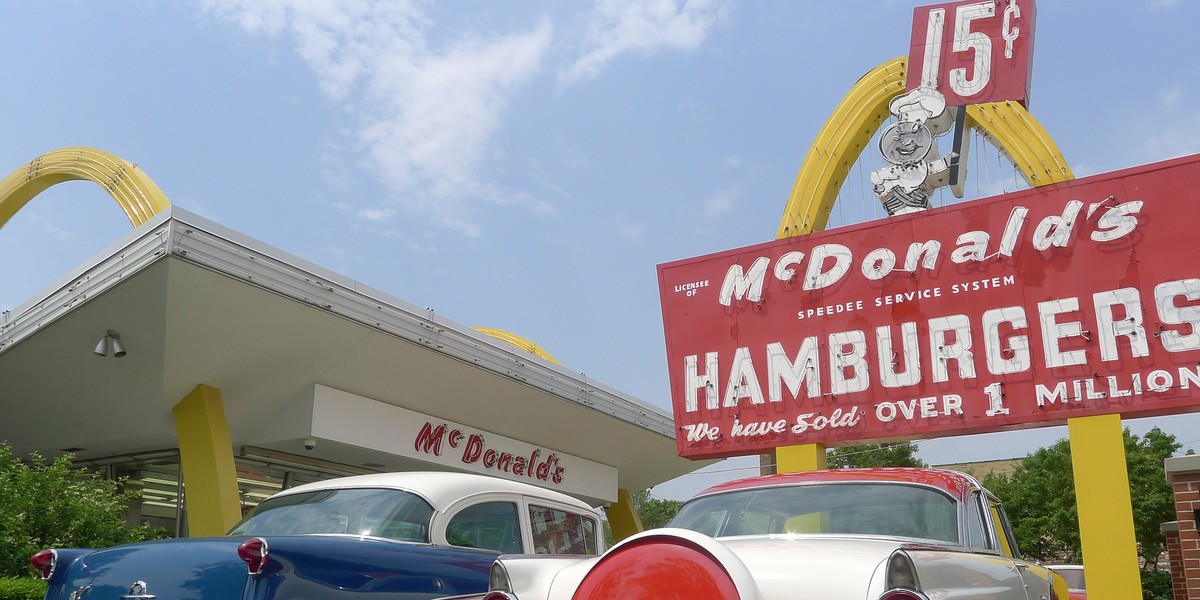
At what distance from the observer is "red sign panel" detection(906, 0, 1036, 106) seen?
544 inches

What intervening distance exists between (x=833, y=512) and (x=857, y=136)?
37.9 feet

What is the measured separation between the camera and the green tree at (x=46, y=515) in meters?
10.6

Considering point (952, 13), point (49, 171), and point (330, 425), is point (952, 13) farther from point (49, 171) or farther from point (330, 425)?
point (49, 171)

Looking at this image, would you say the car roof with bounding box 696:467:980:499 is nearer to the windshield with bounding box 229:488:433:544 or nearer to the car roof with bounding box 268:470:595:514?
the car roof with bounding box 268:470:595:514

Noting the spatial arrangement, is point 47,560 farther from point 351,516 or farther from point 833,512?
point 833,512

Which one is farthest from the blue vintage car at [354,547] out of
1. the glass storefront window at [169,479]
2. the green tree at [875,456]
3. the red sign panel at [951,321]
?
the green tree at [875,456]

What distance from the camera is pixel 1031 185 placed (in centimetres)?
1306

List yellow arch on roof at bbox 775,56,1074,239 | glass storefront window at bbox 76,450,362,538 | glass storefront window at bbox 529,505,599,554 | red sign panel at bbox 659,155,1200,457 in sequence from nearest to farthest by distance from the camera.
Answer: glass storefront window at bbox 529,505,599,554 < red sign panel at bbox 659,155,1200,457 < yellow arch on roof at bbox 775,56,1074,239 < glass storefront window at bbox 76,450,362,538

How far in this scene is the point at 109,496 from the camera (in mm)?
12547

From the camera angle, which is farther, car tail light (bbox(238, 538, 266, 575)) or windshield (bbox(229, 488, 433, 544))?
windshield (bbox(229, 488, 433, 544))

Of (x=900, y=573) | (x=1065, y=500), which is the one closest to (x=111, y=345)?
(x=900, y=573)

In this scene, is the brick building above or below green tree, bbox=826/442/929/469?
below

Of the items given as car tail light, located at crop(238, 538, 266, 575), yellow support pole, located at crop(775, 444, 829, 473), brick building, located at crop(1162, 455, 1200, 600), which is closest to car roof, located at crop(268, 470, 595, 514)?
car tail light, located at crop(238, 538, 266, 575)

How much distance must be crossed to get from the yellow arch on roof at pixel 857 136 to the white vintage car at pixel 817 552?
9.10 metres
